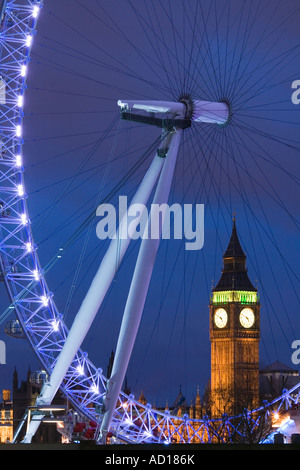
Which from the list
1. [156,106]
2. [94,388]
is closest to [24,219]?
[94,388]

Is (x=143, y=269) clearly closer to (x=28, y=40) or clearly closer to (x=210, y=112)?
(x=210, y=112)

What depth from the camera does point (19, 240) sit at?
69.9 metres

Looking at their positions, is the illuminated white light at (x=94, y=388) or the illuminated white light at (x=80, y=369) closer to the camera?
the illuminated white light at (x=80, y=369)

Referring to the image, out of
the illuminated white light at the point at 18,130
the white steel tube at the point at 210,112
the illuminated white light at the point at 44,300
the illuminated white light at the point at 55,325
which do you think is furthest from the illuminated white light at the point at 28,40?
the illuminated white light at the point at 55,325

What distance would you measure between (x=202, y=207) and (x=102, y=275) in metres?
13.3

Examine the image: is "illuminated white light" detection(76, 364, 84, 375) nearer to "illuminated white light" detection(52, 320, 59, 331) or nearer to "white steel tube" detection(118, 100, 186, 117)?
"illuminated white light" detection(52, 320, 59, 331)

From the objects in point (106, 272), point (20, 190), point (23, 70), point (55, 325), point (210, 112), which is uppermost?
point (23, 70)

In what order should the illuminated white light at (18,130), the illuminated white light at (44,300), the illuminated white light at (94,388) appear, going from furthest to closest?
the illuminated white light at (94,388) < the illuminated white light at (44,300) < the illuminated white light at (18,130)

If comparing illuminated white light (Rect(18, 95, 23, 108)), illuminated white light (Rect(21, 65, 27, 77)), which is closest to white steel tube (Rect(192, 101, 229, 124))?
illuminated white light (Rect(21, 65, 27, 77))

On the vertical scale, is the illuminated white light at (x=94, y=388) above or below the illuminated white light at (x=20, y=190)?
below

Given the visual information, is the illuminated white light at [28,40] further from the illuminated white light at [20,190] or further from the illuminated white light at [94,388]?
the illuminated white light at [94,388]

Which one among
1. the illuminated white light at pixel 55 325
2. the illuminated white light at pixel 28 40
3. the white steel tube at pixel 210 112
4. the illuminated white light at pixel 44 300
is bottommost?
the illuminated white light at pixel 55 325
